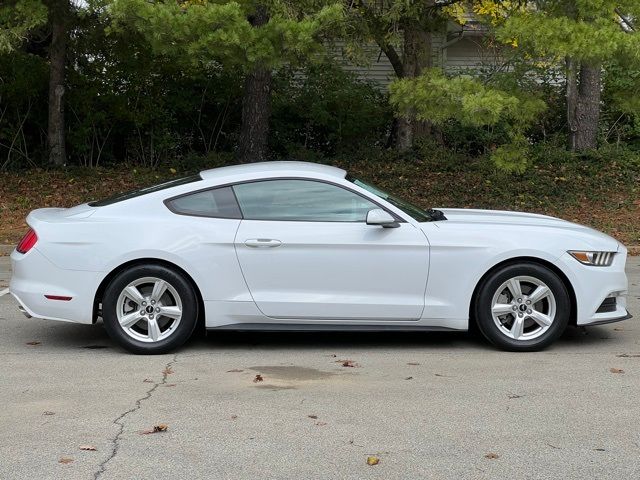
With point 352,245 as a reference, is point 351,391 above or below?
below

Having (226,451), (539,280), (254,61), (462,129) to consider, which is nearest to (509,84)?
(254,61)

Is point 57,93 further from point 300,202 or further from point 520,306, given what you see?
point 520,306

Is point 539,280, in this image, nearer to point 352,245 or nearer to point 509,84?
point 352,245

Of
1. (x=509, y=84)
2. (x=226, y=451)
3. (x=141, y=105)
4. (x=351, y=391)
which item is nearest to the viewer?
(x=226, y=451)

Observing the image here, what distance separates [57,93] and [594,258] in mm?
14103

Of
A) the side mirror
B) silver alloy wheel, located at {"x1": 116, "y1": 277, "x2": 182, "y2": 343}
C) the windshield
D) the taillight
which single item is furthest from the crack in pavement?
the windshield

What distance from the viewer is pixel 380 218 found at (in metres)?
7.11

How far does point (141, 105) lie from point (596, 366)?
14.5 meters

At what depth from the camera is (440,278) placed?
7195 millimetres

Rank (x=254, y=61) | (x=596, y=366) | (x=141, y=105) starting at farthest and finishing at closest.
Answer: (x=141, y=105) → (x=254, y=61) → (x=596, y=366)

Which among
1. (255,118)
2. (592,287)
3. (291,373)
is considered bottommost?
(291,373)

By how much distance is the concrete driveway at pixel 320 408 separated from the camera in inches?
192

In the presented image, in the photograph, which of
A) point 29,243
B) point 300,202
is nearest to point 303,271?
point 300,202

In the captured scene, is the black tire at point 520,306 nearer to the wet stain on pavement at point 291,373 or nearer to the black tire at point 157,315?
the wet stain on pavement at point 291,373
